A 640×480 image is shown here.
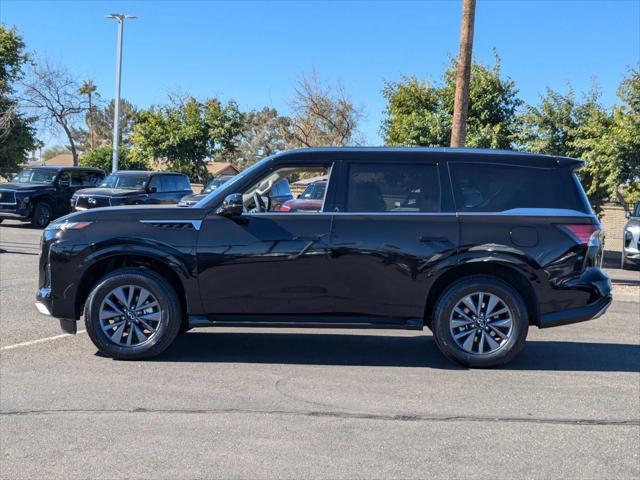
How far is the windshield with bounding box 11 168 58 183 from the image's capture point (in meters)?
22.3

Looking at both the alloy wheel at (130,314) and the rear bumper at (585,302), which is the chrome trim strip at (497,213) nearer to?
the rear bumper at (585,302)

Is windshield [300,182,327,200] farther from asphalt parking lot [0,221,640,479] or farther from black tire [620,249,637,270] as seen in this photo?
black tire [620,249,637,270]

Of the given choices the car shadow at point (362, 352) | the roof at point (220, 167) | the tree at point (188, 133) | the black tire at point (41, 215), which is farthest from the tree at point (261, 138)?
the car shadow at point (362, 352)

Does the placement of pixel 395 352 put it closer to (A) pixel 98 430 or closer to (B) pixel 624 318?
(A) pixel 98 430

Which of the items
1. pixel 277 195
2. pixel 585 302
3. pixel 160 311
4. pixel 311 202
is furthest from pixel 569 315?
pixel 160 311

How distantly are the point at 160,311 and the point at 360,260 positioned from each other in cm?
188

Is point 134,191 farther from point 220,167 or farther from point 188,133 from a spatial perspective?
point 220,167

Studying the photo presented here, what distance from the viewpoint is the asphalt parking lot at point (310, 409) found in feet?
14.3

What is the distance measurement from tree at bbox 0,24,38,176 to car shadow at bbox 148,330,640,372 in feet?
99.1

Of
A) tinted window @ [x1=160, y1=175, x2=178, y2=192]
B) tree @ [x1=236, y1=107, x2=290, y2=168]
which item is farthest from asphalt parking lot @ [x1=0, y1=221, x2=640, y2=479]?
tree @ [x1=236, y1=107, x2=290, y2=168]

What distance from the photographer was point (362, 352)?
7.25m

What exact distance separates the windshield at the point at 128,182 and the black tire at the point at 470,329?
50.1 feet

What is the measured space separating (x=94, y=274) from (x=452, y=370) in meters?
3.50

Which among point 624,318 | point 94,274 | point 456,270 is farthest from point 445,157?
point 624,318
